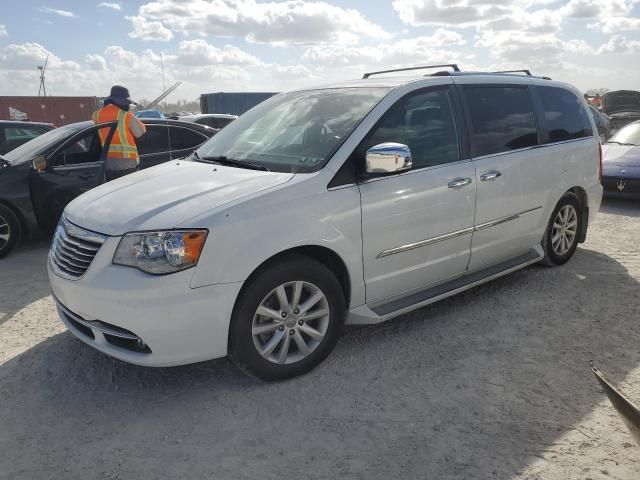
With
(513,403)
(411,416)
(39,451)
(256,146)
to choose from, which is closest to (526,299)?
(513,403)

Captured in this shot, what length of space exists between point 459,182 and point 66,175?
4.58 meters

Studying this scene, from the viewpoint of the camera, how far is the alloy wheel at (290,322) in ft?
10.2

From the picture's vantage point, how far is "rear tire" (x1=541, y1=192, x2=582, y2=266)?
497cm

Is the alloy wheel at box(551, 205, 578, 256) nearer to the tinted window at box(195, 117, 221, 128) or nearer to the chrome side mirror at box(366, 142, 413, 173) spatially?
the chrome side mirror at box(366, 142, 413, 173)

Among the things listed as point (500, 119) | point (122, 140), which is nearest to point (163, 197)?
point (500, 119)

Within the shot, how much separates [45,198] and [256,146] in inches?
141

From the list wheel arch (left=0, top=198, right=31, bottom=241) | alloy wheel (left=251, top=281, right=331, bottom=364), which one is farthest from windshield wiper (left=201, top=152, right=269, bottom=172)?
wheel arch (left=0, top=198, right=31, bottom=241)

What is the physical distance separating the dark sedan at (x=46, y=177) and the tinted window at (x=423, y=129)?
401 centimetres

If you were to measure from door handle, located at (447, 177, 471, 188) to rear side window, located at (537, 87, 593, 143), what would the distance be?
125cm

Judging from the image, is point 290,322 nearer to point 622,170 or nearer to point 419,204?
point 419,204

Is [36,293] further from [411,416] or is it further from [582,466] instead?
[582,466]

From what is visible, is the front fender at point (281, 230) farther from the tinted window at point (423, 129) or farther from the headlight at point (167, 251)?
the tinted window at point (423, 129)

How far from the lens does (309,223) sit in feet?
10.3

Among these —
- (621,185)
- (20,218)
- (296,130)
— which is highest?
(296,130)
